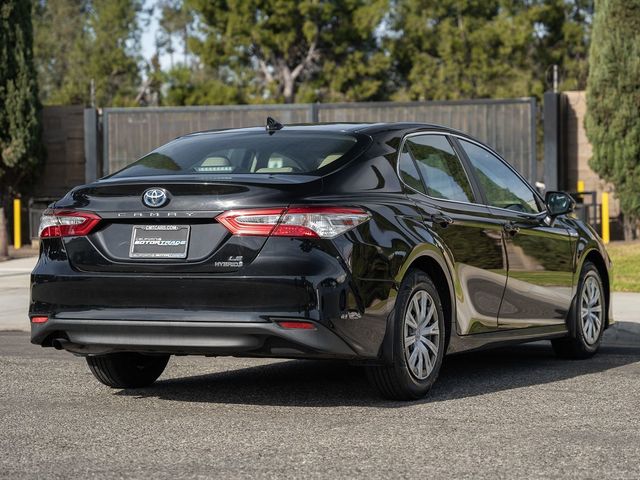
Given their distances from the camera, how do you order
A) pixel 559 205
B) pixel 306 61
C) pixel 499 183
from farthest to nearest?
pixel 306 61 → pixel 559 205 → pixel 499 183

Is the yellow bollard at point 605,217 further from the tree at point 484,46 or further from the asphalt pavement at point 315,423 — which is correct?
the tree at point 484,46

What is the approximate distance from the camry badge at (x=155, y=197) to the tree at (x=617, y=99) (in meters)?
16.5

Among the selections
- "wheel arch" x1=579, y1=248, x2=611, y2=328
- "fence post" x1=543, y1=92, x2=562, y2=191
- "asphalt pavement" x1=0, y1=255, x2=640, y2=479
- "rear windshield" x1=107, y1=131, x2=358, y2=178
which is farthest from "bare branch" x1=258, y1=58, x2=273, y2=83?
"rear windshield" x1=107, y1=131, x2=358, y2=178

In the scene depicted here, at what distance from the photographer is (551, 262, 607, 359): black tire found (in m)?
9.46

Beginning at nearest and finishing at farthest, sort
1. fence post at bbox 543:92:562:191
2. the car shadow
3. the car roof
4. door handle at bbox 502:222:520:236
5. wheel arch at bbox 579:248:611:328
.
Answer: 1. the car shadow
2. the car roof
3. door handle at bbox 502:222:520:236
4. wheel arch at bbox 579:248:611:328
5. fence post at bbox 543:92:562:191

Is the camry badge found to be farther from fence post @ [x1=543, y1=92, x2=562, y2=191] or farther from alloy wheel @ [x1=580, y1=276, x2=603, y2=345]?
fence post @ [x1=543, y1=92, x2=562, y2=191]

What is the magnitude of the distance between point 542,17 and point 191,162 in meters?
48.2

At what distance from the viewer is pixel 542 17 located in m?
53.8

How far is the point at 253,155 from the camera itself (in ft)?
24.9

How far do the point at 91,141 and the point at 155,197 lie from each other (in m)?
19.3

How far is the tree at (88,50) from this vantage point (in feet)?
197

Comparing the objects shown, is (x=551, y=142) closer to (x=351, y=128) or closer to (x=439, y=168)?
(x=439, y=168)

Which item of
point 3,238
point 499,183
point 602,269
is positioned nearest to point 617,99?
point 3,238

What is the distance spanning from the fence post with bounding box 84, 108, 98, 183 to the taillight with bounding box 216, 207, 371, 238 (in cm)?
1942
